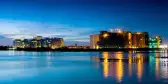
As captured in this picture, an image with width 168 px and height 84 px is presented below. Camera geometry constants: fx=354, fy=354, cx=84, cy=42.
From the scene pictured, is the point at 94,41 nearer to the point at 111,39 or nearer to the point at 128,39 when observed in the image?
the point at 111,39

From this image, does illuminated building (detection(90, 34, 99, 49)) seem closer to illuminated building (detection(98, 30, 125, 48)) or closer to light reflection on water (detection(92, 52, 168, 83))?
illuminated building (detection(98, 30, 125, 48))

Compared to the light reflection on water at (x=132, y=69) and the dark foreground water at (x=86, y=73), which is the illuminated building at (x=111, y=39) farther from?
the dark foreground water at (x=86, y=73)

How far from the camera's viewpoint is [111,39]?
18250 cm

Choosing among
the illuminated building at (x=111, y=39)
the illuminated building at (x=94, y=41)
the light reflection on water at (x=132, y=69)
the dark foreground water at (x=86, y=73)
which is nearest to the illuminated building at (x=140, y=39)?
the illuminated building at (x=111, y=39)

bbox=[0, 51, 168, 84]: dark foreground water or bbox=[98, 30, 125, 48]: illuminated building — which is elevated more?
bbox=[98, 30, 125, 48]: illuminated building

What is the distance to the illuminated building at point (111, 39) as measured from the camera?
181m

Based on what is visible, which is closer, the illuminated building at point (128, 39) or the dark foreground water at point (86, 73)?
the dark foreground water at point (86, 73)

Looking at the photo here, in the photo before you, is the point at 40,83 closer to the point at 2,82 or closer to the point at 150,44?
the point at 2,82

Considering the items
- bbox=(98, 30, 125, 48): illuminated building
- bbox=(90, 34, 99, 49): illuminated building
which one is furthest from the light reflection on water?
bbox=(90, 34, 99, 49): illuminated building

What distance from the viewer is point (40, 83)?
2753cm

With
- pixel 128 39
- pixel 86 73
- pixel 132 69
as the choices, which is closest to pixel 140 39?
pixel 128 39

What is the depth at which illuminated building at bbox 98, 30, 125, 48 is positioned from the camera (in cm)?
18125

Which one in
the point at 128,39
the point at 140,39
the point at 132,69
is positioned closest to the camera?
the point at 132,69

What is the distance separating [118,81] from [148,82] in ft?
7.69
